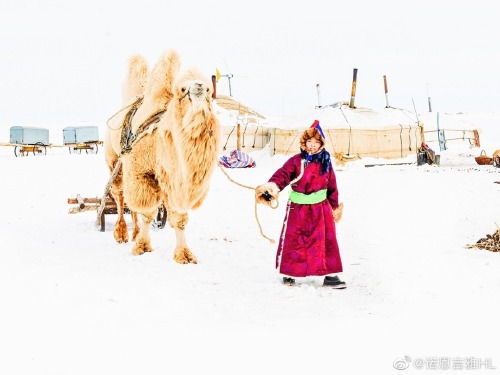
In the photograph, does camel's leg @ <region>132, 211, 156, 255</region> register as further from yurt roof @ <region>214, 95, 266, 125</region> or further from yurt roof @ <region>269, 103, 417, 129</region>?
yurt roof @ <region>214, 95, 266, 125</region>

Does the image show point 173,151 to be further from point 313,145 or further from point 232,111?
point 232,111

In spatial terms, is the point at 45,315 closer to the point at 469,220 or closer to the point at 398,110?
the point at 469,220

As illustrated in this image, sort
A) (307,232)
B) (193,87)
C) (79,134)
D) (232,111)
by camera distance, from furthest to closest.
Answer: (232,111)
(79,134)
(307,232)
(193,87)

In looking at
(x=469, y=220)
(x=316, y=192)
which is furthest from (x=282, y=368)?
(x=469, y=220)

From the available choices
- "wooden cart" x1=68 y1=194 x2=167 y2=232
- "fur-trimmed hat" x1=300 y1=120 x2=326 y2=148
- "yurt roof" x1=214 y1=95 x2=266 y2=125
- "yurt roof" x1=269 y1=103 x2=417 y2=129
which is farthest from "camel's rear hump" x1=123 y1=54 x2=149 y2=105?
"yurt roof" x1=214 y1=95 x2=266 y2=125

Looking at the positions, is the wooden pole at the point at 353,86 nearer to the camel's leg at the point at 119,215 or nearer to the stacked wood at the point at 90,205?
the stacked wood at the point at 90,205

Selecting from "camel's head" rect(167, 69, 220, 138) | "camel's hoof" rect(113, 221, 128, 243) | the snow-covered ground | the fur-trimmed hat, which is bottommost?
the snow-covered ground

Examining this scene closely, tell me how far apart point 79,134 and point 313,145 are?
2455 centimetres

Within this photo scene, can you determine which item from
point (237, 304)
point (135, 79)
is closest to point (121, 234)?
point (135, 79)

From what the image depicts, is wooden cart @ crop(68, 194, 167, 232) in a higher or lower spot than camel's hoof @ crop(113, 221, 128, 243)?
higher

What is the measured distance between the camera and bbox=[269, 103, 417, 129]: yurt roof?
22266 mm

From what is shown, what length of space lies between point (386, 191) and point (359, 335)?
7.98 meters

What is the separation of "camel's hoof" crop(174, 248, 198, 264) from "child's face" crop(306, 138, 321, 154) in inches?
53.9

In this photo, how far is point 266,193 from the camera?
13.1ft
